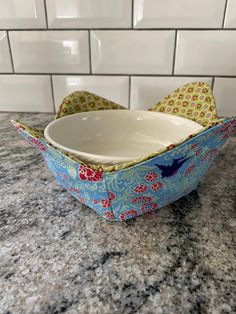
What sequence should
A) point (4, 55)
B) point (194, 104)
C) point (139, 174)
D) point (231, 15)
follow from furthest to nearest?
point (4, 55), point (231, 15), point (194, 104), point (139, 174)

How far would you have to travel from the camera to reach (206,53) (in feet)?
1.80

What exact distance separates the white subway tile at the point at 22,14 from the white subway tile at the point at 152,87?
0.83ft

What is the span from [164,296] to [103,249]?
0.22 ft

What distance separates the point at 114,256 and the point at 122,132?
0.82ft

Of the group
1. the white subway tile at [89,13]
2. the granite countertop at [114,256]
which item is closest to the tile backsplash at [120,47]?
the white subway tile at [89,13]

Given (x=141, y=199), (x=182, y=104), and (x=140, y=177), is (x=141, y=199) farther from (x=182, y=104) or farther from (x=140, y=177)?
(x=182, y=104)

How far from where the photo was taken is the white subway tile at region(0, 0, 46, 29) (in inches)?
22.1

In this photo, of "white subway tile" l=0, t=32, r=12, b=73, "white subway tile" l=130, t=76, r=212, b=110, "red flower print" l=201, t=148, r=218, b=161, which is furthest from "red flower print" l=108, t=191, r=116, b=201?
"white subway tile" l=0, t=32, r=12, b=73

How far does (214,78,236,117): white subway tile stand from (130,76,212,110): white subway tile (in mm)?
24

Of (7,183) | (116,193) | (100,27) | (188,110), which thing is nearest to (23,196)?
(7,183)

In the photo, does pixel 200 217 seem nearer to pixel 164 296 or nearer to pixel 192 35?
pixel 164 296

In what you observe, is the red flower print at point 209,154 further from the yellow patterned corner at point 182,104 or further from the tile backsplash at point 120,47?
the tile backsplash at point 120,47

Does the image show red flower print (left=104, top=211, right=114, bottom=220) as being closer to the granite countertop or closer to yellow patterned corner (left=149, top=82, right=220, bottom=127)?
the granite countertop

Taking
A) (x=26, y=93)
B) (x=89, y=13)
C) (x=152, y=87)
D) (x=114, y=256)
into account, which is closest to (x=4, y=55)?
(x=26, y=93)
